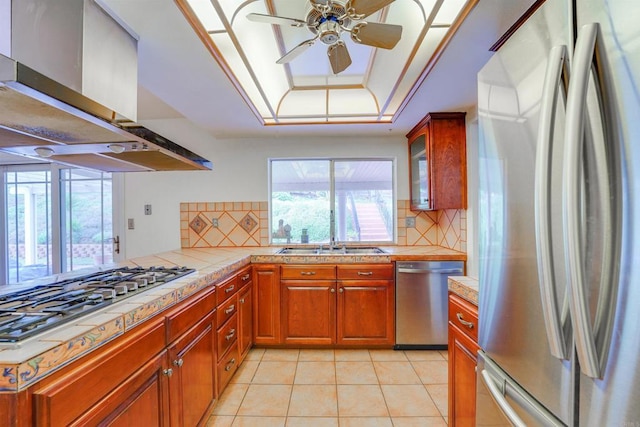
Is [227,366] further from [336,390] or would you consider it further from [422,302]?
[422,302]

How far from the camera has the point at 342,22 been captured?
128 centimetres

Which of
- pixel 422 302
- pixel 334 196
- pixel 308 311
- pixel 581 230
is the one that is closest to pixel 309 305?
pixel 308 311

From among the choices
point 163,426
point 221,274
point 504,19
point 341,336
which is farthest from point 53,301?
point 504,19

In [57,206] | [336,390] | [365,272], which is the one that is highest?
[57,206]

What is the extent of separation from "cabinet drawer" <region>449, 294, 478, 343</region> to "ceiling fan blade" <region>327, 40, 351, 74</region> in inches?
53.6

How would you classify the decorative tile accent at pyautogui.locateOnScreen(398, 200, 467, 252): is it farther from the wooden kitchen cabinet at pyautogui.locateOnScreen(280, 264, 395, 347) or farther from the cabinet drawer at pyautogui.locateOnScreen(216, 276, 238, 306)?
the cabinet drawer at pyautogui.locateOnScreen(216, 276, 238, 306)

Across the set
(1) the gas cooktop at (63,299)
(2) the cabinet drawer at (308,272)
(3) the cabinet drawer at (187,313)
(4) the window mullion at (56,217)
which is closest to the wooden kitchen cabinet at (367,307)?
(2) the cabinet drawer at (308,272)

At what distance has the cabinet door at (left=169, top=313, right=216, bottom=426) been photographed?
124cm

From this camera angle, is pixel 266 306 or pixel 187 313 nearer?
pixel 187 313

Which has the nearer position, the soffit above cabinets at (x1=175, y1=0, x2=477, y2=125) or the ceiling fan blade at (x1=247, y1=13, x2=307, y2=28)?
the ceiling fan blade at (x1=247, y1=13, x2=307, y2=28)

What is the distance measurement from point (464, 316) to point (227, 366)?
1.51 m

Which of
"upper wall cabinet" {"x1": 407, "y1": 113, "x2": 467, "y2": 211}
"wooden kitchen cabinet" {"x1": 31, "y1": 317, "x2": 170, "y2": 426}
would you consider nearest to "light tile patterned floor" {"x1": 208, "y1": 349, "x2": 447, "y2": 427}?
"wooden kitchen cabinet" {"x1": 31, "y1": 317, "x2": 170, "y2": 426}

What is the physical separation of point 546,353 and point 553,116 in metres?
0.55

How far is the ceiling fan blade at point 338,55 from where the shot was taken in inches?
57.4
